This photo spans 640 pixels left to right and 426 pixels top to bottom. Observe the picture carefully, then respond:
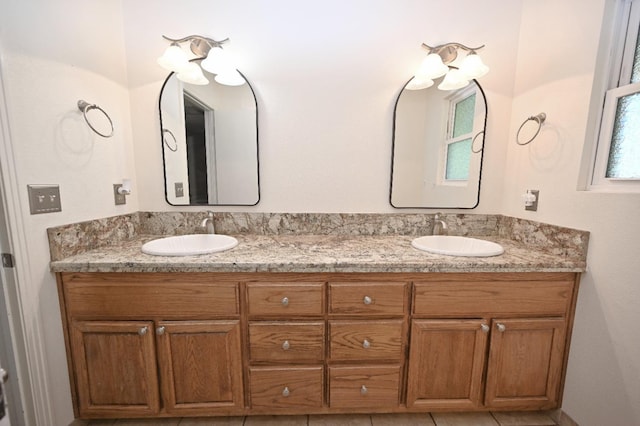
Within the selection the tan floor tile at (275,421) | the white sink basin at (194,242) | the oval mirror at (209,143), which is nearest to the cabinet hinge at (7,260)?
the white sink basin at (194,242)

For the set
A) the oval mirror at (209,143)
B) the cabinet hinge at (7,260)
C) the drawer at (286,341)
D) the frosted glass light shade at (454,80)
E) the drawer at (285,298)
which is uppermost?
the frosted glass light shade at (454,80)

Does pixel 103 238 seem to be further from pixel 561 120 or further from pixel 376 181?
pixel 561 120

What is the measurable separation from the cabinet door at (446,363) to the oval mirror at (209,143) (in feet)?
3.89

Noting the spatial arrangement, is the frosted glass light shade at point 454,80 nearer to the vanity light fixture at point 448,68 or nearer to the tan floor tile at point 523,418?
the vanity light fixture at point 448,68

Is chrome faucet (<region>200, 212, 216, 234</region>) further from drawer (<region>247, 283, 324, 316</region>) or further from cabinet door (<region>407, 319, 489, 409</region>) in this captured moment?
cabinet door (<region>407, 319, 489, 409</region>)

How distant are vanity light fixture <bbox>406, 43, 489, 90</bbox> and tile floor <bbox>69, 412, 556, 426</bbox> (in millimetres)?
1769

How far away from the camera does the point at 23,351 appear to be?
101 centimetres

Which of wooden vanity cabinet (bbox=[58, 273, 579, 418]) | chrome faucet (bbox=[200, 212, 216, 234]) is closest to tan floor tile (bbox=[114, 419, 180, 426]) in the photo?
wooden vanity cabinet (bbox=[58, 273, 579, 418])

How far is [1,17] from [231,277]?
125 centimetres

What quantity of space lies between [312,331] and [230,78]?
1424 millimetres

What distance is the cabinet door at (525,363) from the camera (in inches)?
45.8

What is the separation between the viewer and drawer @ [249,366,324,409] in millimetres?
1169

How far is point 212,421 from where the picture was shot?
124 cm

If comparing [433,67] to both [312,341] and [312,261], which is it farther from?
[312,341]
